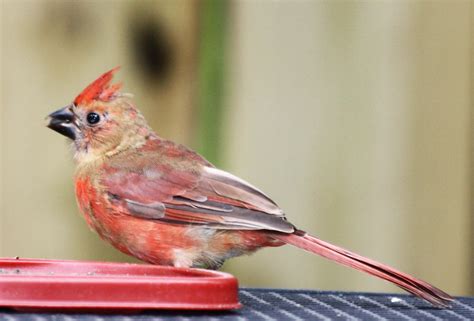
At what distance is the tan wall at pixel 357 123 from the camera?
4570mm

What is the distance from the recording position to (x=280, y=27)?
468cm

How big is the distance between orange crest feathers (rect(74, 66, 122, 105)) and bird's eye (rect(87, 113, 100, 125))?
13cm

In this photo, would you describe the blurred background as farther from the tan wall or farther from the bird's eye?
the bird's eye

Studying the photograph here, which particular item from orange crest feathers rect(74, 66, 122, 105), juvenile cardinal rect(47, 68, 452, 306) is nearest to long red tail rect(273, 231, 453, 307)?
juvenile cardinal rect(47, 68, 452, 306)

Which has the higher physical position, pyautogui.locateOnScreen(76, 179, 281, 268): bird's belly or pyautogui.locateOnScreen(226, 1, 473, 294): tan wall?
pyautogui.locateOnScreen(226, 1, 473, 294): tan wall

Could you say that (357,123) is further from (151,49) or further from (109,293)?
(109,293)

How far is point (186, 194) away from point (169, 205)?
0.07 m

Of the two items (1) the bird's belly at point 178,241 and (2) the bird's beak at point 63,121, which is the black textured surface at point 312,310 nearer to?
(1) the bird's belly at point 178,241

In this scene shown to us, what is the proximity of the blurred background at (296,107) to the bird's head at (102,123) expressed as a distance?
0.19 m

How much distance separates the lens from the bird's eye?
16.7 ft

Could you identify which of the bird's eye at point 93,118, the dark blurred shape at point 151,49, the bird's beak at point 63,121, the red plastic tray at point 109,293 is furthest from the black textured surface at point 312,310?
the bird's eye at point 93,118

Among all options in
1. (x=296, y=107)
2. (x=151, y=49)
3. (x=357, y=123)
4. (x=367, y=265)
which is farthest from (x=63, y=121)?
(x=367, y=265)

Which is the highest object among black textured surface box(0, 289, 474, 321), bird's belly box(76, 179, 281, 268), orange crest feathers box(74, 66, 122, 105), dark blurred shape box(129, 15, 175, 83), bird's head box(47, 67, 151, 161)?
dark blurred shape box(129, 15, 175, 83)

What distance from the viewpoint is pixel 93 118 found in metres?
5.12
